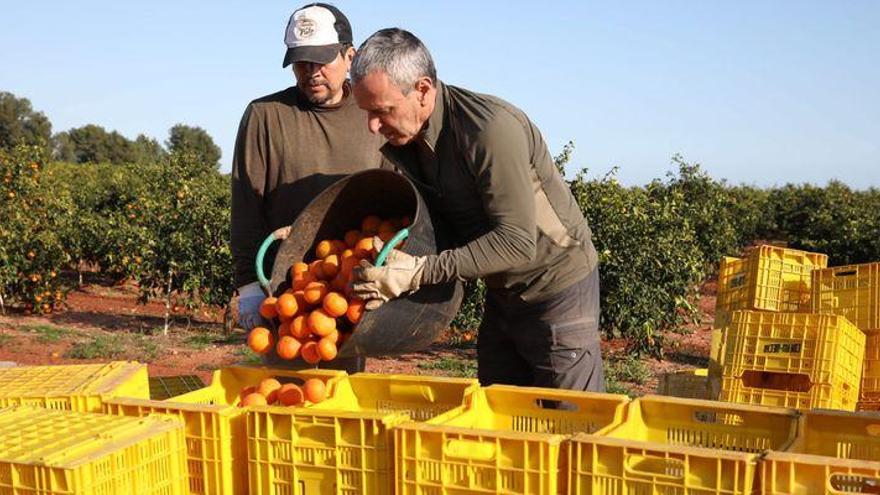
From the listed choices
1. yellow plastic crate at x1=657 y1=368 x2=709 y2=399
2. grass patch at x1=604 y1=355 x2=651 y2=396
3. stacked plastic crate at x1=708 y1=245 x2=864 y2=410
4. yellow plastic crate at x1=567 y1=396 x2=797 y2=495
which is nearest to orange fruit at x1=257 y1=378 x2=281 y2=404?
yellow plastic crate at x1=567 y1=396 x2=797 y2=495

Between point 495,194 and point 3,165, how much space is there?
12.2 metres

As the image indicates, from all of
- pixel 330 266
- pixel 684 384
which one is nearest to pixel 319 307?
pixel 330 266

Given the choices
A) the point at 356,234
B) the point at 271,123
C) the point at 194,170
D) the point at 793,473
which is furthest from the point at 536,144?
the point at 194,170

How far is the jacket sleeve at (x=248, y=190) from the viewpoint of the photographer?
3.48 metres

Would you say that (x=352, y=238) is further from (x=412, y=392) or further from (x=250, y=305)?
(x=412, y=392)

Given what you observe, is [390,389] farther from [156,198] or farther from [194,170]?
[194,170]

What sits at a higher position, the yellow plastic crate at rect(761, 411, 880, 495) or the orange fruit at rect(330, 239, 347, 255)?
the orange fruit at rect(330, 239, 347, 255)

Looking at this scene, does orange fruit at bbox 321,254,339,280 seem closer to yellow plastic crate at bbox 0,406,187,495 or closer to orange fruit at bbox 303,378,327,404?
orange fruit at bbox 303,378,327,404

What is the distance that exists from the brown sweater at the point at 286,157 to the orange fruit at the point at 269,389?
2.52ft

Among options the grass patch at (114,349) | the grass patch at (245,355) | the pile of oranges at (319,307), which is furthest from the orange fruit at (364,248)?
the grass patch at (114,349)

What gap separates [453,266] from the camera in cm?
271

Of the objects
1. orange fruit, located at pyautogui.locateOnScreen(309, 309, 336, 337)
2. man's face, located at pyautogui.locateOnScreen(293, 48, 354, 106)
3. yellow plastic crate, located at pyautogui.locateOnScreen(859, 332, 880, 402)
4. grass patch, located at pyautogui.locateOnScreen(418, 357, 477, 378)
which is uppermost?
man's face, located at pyautogui.locateOnScreen(293, 48, 354, 106)

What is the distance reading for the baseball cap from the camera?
3.26 metres

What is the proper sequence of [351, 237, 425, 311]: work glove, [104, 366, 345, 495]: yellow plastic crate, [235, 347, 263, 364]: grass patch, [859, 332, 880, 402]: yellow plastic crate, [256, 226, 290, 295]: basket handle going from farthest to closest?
1. [235, 347, 263, 364]: grass patch
2. [859, 332, 880, 402]: yellow plastic crate
3. [256, 226, 290, 295]: basket handle
4. [351, 237, 425, 311]: work glove
5. [104, 366, 345, 495]: yellow plastic crate
